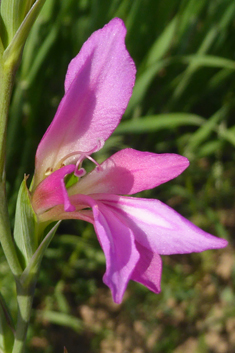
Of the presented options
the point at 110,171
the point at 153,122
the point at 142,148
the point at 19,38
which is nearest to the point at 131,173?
the point at 110,171

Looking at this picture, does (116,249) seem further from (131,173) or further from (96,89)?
(96,89)

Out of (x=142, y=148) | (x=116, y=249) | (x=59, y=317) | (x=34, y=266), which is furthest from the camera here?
(x=142, y=148)

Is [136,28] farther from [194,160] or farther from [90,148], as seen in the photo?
[90,148]

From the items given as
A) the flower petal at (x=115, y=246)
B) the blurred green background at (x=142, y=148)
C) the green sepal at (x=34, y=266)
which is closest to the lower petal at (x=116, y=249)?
the flower petal at (x=115, y=246)

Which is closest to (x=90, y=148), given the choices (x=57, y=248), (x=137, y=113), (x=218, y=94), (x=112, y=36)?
(x=112, y=36)

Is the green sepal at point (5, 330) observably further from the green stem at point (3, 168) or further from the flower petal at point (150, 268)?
the flower petal at point (150, 268)

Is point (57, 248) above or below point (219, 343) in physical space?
above
